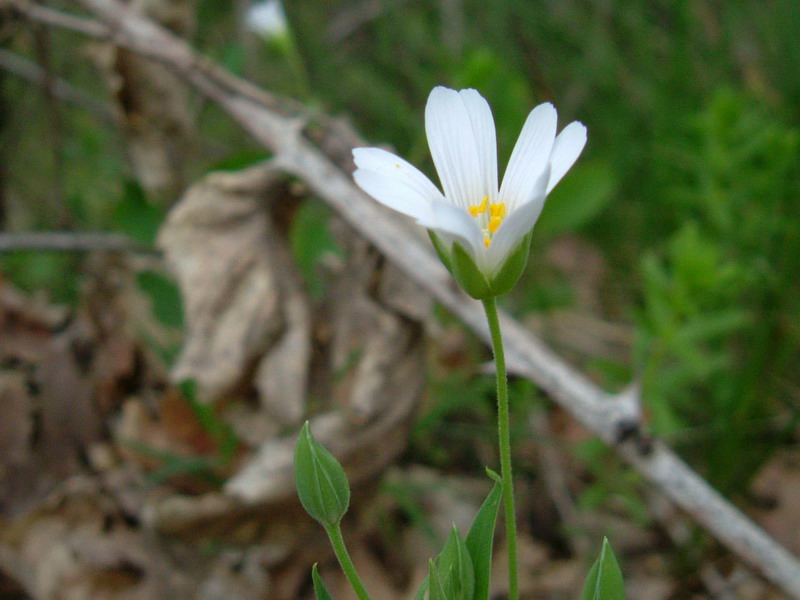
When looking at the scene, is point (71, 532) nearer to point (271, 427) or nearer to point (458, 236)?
point (271, 427)

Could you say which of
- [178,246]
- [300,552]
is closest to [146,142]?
[178,246]

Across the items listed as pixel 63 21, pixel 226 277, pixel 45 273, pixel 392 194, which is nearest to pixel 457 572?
pixel 392 194

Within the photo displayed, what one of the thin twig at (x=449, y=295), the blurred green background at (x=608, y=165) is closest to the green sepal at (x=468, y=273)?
the thin twig at (x=449, y=295)

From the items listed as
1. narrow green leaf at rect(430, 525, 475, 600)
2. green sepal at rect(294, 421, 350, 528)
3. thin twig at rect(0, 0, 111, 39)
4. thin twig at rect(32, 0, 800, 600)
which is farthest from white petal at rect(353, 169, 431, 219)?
thin twig at rect(0, 0, 111, 39)

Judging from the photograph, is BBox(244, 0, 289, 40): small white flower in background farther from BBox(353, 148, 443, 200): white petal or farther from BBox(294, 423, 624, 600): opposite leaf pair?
BBox(294, 423, 624, 600): opposite leaf pair

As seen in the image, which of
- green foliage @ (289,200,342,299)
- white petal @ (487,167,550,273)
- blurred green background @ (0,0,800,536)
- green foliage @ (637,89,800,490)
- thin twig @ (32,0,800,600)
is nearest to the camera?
white petal @ (487,167,550,273)

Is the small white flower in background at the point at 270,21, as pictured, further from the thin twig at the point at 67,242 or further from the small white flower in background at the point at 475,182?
the small white flower in background at the point at 475,182

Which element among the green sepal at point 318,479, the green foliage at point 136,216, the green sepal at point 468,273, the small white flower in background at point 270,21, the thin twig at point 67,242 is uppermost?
the small white flower in background at point 270,21
